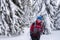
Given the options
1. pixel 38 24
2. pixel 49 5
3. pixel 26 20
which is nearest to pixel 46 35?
pixel 26 20

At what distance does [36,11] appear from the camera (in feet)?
57.9

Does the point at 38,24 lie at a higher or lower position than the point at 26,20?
higher

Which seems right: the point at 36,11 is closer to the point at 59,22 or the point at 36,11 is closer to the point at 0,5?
the point at 59,22

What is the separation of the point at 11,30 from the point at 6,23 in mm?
549

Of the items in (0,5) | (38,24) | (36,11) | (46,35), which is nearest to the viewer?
(38,24)

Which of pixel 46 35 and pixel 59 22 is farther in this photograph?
pixel 59 22

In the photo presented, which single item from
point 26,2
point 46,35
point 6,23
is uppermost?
point 26,2

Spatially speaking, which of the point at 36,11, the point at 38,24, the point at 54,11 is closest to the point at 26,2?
the point at 36,11

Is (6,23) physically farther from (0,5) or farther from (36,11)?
(36,11)

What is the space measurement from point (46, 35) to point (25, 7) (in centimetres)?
223

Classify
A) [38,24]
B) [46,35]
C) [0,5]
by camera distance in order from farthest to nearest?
[46,35] < [0,5] < [38,24]

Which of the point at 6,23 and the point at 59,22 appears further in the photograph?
the point at 59,22

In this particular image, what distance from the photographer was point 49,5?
17891 millimetres

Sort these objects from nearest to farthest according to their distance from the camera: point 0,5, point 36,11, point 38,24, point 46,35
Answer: point 38,24, point 0,5, point 46,35, point 36,11
